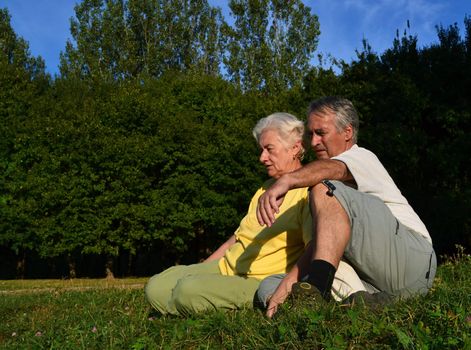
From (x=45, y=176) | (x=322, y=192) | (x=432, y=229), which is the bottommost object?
(x=432, y=229)

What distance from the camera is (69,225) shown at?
2347cm

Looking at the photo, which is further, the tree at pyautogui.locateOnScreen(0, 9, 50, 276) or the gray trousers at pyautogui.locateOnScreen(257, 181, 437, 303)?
the tree at pyautogui.locateOnScreen(0, 9, 50, 276)

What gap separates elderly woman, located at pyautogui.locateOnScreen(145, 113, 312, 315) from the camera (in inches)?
152

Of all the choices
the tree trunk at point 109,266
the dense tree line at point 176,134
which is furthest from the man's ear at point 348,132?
the tree trunk at point 109,266

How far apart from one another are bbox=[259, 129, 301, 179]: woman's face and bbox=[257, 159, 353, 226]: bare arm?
0.92m

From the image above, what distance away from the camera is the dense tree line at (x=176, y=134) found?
64.6 ft

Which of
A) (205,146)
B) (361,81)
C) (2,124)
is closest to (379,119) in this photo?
(361,81)

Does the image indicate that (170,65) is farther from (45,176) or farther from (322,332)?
(322,332)

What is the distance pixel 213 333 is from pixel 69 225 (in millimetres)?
21431

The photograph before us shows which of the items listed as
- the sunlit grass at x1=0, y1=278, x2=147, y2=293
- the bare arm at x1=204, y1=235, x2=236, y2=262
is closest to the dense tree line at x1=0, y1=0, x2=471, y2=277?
the sunlit grass at x1=0, y1=278, x2=147, y2=293

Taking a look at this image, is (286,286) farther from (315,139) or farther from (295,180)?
(315,139)

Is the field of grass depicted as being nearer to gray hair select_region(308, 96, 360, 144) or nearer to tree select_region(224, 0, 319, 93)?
gray hair select_region(308, 96, 360, 144)

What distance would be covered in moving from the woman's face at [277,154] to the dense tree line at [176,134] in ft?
48.0

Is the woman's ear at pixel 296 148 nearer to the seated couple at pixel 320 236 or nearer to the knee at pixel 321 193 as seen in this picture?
the seated couple at pixel 320 236
